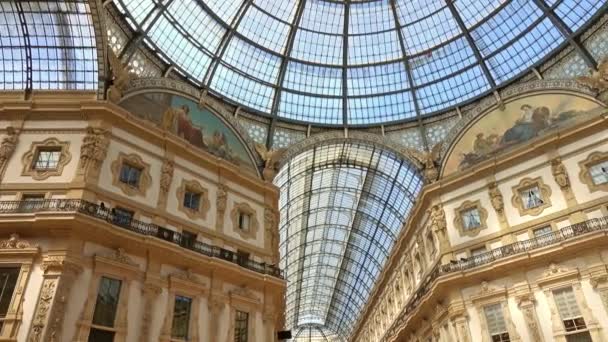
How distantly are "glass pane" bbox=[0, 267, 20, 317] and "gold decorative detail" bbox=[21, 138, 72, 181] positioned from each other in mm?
4836

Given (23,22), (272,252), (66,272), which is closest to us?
(66,272)

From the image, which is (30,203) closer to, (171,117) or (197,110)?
(171,117)

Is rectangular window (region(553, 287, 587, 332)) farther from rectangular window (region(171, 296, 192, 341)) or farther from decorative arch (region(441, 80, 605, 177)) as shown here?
rectangular window (region(171, 296, 192, 341))

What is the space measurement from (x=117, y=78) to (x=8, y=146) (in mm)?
6757

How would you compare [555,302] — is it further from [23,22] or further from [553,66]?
[23,22]

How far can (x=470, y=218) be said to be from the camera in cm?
2897

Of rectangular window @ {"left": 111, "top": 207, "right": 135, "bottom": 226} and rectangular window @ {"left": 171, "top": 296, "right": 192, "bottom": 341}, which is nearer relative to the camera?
rectangular window @ {"left": 111, "top": 207, "right": 135, "bottom": 226}

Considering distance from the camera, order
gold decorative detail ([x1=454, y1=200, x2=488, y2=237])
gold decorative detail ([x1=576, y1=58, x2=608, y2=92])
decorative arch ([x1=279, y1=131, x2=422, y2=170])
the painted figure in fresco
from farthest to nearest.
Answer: decorative arch ([x1=279, y1=131, x2=422, y2=170]) → gold decorative detail ([x1=454, y1=200, x2=488, y2=237]) → the painted figure in fresco → gold decorative detail ([x1=576, y1=58, x2=608, y2=92])

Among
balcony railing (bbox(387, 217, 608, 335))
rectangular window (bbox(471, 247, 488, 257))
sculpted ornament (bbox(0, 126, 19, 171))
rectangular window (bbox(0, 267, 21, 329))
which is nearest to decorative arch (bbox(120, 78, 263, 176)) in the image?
sculpted ornament (bbox(0, 126, 19, 171))

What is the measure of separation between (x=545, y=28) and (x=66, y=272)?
33334 millimetres

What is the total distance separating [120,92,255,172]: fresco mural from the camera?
1058 inches

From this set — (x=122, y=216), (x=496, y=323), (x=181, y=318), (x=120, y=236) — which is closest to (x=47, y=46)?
(x=122, y=216)

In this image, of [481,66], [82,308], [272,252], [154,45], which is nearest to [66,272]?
[82,308]

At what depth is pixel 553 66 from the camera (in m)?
30.6
